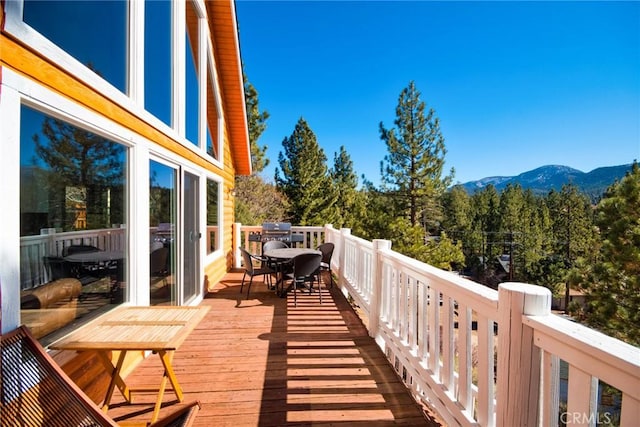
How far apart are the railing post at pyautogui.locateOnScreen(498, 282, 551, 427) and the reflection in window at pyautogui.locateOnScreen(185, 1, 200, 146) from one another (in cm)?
442

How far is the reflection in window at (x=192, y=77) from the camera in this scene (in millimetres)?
4469

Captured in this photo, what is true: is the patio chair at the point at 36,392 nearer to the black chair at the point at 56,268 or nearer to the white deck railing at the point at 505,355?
the black chair at the point at 56,268

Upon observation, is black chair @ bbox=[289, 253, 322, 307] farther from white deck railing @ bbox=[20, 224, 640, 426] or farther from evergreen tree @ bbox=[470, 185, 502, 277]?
evergreen tree @ bbox=[470, 185, 502, 277]

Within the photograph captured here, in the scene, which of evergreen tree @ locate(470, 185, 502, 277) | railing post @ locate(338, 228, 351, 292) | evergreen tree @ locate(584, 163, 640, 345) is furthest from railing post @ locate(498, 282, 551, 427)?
evergreen tree @ locate(470, 185, 502, 277)

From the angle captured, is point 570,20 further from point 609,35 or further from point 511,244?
point 511,244

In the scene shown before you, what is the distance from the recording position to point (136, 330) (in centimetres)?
192

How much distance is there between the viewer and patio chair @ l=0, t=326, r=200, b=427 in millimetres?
1189

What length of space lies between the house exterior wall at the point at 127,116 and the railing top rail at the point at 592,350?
2.37m

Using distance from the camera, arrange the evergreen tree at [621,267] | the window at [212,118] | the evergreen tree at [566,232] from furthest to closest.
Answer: the evergreen tree at [566,232] < the evergreen tree at [621,267] < the window at [212,118]

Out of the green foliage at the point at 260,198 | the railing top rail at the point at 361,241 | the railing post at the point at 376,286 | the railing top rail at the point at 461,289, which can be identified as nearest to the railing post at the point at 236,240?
the railing top rail at the point at 361,241

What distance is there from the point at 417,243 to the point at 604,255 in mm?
7678

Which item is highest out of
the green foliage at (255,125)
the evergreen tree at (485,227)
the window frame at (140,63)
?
the green foliage at (255,125)

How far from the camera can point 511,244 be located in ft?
102

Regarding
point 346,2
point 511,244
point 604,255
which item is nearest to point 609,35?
point 604,255
